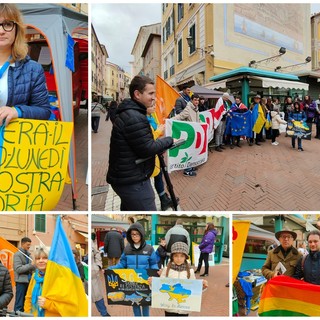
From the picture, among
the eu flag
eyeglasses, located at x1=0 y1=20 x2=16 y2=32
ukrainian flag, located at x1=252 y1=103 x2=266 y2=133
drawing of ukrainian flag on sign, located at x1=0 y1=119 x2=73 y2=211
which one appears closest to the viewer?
eyeglasses, located at x1=0 y1=20 x2=16 y2=32

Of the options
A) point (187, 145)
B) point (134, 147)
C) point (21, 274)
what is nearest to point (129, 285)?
point (21, 274)

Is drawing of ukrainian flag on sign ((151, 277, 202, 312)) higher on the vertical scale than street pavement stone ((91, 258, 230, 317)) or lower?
higher

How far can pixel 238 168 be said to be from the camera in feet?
18.0

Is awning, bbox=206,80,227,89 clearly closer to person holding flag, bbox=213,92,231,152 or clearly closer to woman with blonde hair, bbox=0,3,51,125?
person holding flag, bbox=213,92,231,152

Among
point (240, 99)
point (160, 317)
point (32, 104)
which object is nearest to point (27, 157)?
point (32, 104)

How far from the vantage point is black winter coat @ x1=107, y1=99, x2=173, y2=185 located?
210 centimetres

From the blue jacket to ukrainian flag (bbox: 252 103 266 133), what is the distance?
244 inches

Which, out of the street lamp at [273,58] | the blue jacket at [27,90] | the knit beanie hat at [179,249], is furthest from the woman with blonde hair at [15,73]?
the street lamp at [273,58]

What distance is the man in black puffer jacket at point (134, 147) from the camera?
2109mm

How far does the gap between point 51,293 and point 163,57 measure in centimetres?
460

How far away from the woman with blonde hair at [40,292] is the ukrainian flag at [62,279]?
0.05 metres

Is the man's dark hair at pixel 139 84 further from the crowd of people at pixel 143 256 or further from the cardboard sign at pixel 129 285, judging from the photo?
the cardboard sign at pixel 129 285

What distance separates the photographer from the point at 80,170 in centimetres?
345

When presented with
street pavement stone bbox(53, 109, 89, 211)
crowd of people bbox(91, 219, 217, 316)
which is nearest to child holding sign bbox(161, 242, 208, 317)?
crowd of people bbox(91, 219, 217, 316)
